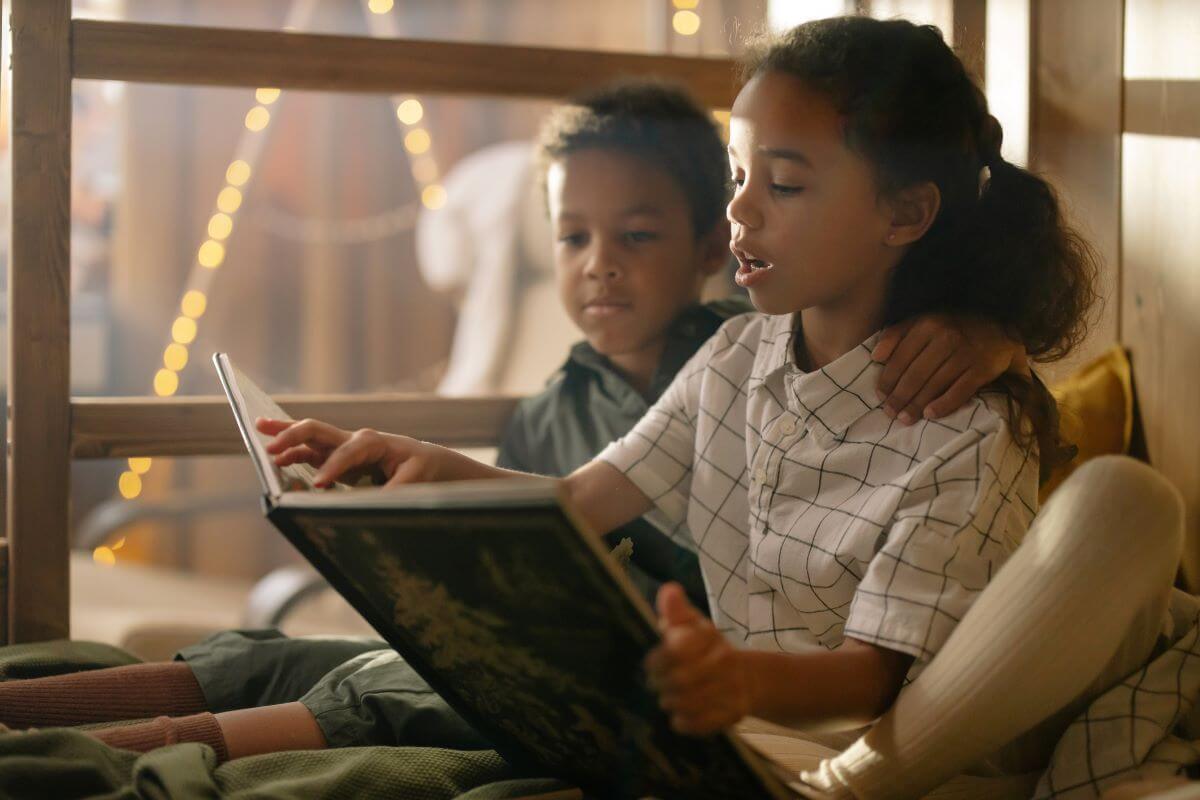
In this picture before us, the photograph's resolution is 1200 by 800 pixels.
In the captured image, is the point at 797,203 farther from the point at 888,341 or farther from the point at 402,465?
the point at 402,465

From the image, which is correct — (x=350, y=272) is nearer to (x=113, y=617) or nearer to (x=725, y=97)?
(x=113, y=617)

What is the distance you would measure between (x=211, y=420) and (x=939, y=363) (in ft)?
2.41

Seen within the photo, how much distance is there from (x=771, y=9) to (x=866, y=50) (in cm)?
110

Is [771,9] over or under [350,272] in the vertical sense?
over

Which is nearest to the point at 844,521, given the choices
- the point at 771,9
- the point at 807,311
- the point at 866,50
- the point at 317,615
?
the point at 807,311

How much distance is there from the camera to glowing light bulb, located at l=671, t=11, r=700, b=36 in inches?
88.8

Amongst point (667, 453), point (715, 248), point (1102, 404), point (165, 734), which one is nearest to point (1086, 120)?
point (1102, 404)

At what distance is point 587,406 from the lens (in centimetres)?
131

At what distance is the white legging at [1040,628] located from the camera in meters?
0.71

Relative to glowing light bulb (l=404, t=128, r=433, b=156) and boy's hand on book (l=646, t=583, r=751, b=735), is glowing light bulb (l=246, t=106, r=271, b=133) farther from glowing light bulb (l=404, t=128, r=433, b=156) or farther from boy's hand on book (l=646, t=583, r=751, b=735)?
boy's hand on book (l=646, t=583, r=751, b=735)

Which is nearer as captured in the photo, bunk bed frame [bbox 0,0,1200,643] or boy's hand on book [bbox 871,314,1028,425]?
boy's hand on book [bbox 871,314,1028,425]

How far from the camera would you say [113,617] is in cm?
235

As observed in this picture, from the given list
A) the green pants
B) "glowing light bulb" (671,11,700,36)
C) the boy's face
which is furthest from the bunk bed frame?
"glowing light bulb" (671,11,700,36)

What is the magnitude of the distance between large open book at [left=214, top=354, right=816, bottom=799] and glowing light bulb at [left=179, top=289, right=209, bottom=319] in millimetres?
2201
